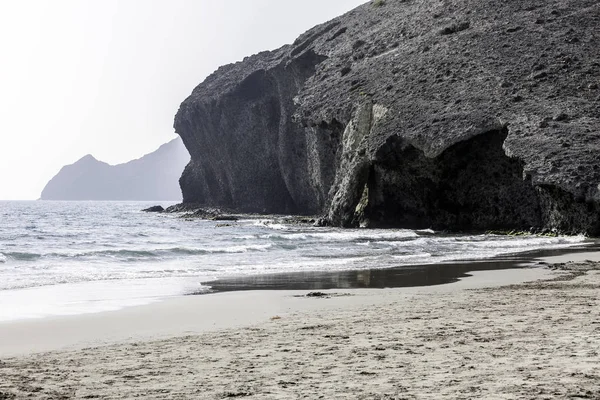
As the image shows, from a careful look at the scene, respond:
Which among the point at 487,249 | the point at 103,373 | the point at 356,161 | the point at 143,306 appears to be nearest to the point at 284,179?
the point at 356,161

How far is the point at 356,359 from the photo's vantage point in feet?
23.3

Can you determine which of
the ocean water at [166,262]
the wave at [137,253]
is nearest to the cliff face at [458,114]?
the ocean water at [166,262]

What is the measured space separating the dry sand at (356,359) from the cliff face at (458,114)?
28.7 metres

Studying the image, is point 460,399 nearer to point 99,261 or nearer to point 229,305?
point 229,305

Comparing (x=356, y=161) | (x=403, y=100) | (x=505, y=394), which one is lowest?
(x=505, y=394)

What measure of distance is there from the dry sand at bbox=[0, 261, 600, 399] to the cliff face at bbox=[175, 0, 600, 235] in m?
28.7

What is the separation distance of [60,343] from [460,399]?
5.89 meters

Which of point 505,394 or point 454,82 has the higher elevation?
point 454,82

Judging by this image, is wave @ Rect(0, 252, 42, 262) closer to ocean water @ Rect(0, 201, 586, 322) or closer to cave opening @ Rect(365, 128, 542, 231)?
ocean water @ Rect(0, 201, 586, 322)

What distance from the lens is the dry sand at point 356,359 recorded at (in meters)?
5.84

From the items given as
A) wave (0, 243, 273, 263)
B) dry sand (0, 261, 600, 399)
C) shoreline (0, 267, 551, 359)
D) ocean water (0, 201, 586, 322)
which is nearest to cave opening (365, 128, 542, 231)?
ocean water (0, 201, 586, 322)

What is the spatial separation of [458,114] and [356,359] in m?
40.5

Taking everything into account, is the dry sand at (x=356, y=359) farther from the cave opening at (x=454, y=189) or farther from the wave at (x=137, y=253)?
the cave opening at (x=454, y=189)

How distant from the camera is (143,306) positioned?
42.4 feet
